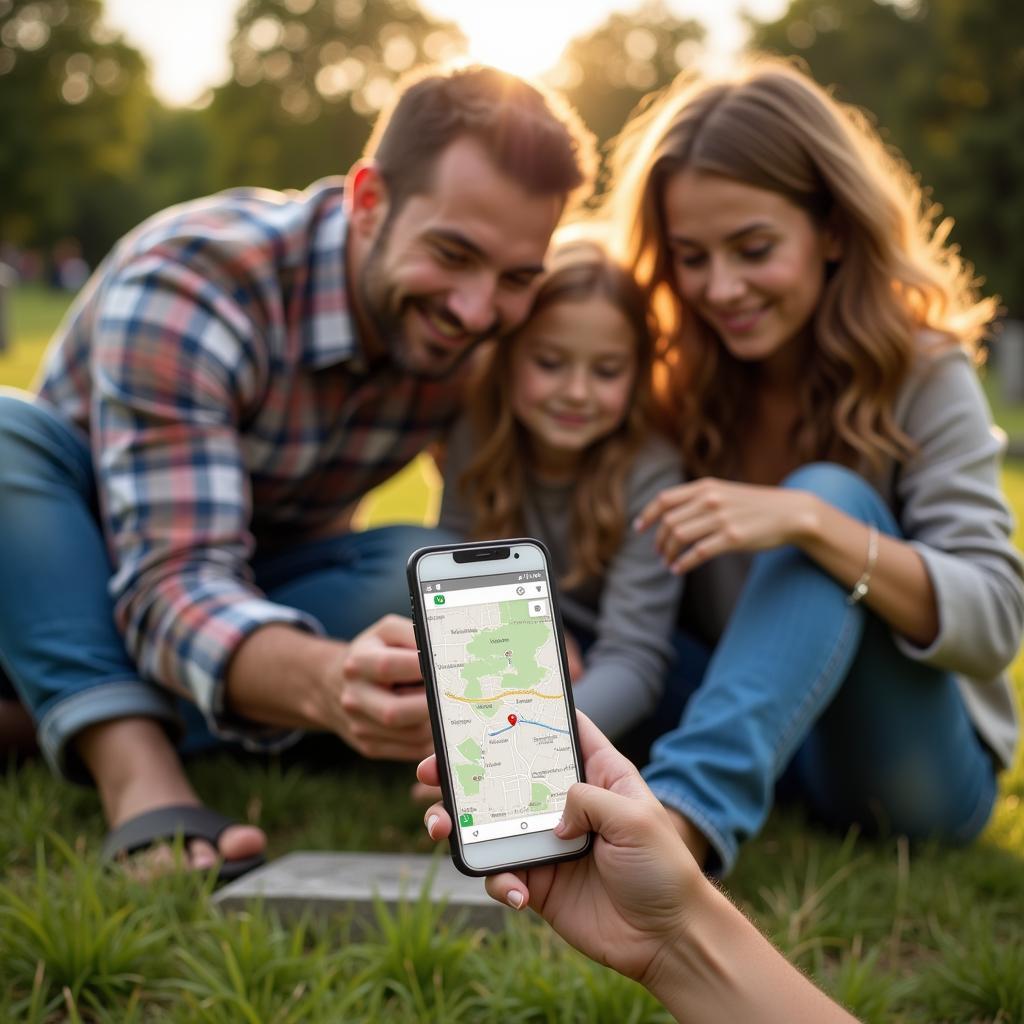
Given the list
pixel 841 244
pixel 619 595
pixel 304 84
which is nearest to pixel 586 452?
pixel 619 595

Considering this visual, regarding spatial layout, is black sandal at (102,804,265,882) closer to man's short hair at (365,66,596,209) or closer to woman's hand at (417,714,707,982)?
woman's hand at (417,714,707,982)

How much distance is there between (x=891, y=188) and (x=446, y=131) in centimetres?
117

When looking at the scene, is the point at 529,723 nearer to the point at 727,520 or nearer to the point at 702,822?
the point at 702,822

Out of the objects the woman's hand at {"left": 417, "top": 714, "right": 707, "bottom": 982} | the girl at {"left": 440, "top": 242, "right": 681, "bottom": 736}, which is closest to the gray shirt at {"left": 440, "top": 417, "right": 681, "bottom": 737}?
the girl at {"left": 440, "top": 242, "right": 681, "bottom": 736}

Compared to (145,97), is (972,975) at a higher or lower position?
lower

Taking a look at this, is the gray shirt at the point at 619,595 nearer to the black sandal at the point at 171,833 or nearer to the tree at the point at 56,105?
the black sandal at the point at 171,833

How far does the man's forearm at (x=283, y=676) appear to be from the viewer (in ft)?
7.86

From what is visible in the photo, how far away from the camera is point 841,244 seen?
3.11 metres

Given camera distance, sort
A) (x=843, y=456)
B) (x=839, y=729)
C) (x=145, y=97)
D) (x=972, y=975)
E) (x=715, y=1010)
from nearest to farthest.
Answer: (x=715, y=1010) < (x=972, y=975) < (x=839, y=729) < (x=843, y=456) < (x=145, y=97)

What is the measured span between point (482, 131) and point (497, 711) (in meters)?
1.81

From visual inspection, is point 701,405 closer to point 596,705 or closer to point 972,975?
point 596,705

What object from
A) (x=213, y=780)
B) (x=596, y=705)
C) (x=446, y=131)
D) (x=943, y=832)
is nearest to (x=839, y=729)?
(x=943, y=832)

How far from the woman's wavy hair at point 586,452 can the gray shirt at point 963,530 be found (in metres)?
0.70

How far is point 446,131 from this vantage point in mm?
3045
